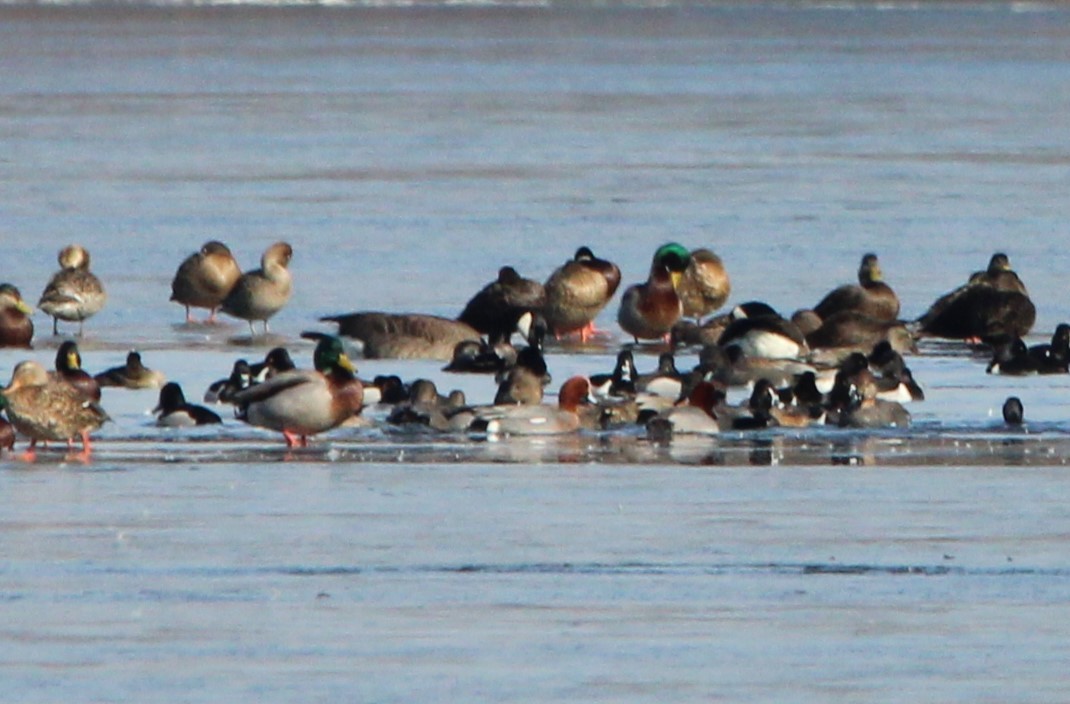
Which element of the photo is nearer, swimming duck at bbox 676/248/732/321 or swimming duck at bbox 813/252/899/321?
swimming duck at bbox 813/252/899/321

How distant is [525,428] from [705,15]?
11164cm

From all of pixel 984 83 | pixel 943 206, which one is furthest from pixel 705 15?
pixel 943 206

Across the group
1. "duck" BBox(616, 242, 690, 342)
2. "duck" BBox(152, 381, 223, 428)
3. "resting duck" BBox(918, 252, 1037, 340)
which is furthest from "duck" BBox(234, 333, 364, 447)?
"resting duck" BBox(918, 252, 1037, 340)

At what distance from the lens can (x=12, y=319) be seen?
15.4m

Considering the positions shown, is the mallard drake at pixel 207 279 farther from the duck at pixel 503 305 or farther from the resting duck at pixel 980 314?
the resting duck at pixel 980 314

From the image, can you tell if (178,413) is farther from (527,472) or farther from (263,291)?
(263,291)

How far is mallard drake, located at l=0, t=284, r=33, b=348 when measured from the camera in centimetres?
1535

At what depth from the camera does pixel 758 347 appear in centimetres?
1455

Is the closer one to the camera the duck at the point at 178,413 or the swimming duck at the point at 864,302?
the duck at the point at 178,413

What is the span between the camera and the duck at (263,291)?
1681 centimetres

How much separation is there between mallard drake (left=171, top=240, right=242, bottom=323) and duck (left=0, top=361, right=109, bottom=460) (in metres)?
5.69

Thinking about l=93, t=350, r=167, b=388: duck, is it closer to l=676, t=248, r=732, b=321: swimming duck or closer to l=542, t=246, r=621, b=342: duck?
l=542, t=246, r=621, b=342: duck

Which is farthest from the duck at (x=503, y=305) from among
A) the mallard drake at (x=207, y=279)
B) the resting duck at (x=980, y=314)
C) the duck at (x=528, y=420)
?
the duck at (x=528, y=420)

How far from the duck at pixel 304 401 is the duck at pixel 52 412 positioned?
25.9 inches
